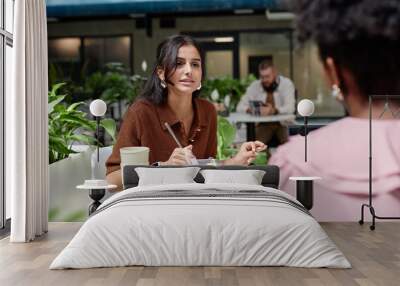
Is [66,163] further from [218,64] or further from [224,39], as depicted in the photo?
[224,39]

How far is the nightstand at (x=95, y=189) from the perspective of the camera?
14.3ft

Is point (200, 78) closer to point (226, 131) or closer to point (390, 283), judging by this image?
point (226, 131)

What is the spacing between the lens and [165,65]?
4.44 metres

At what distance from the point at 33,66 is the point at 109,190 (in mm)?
1068

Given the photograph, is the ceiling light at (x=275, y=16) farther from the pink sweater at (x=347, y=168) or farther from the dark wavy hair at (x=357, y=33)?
the dark wavy hair at (x=357, y=33)

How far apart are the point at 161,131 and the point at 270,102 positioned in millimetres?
1317

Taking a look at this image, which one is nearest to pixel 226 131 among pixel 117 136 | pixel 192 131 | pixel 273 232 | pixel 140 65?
pixel 192 131

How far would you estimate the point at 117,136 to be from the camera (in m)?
4.59

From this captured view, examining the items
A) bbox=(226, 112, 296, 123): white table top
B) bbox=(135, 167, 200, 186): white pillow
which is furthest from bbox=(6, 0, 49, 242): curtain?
bbox=(226, 112, 296, 123): white table top

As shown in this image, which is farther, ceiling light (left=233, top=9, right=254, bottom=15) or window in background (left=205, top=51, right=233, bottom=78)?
ceiling light (left=233, top=9, right=254, bottom=15)

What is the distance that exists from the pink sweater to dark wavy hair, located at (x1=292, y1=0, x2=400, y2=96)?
4.07m

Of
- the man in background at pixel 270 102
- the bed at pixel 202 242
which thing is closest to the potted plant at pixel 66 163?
the man in background at pixel 270 102

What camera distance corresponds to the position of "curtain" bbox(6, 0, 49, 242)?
154 inches

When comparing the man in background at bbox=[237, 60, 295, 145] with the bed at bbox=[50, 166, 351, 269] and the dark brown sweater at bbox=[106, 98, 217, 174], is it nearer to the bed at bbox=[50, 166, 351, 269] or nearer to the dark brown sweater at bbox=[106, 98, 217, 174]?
the dark brown sweater at bbox=[106, 98, 217, 174]
